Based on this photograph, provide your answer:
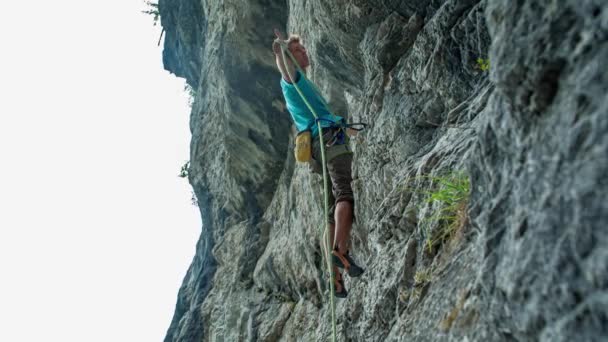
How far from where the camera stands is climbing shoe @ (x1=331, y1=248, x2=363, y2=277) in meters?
4.92

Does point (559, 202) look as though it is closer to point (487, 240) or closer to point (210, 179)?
point (487, 240)

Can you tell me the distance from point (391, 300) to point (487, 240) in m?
1.50

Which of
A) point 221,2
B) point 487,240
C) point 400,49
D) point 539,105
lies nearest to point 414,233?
point 487,240

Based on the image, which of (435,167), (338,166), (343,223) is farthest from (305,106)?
(435,167)

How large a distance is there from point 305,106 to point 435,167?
2.45 m

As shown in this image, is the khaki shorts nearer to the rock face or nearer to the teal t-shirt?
the teal t-shirt

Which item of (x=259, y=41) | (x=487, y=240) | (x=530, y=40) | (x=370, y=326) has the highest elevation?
(x=259, y=41)

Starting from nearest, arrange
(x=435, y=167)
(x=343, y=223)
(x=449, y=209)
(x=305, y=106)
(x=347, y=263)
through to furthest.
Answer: (x=449, y=209) → (x=435, y=167) → (x=347, y=263) → (x=343, y=223) → (x=305, y=106)

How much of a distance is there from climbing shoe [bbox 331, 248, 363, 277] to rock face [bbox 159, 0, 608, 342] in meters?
0.10

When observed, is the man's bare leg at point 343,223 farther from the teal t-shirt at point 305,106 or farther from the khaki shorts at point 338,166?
the teal t-shirt at point 305,106

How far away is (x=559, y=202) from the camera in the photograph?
1.62 metres

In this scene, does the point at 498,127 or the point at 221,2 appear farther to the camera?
the point at 221,2

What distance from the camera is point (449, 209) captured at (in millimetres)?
2953

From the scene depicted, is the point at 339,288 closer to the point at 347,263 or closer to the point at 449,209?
the point at 347,263
